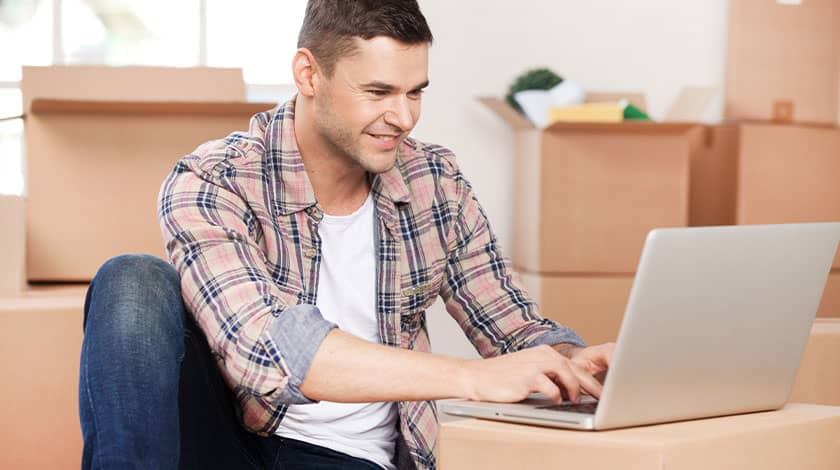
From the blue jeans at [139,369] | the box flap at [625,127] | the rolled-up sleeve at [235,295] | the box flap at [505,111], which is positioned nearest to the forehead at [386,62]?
the rolled-up sleeve at [235,295]

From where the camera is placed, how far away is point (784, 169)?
249cm

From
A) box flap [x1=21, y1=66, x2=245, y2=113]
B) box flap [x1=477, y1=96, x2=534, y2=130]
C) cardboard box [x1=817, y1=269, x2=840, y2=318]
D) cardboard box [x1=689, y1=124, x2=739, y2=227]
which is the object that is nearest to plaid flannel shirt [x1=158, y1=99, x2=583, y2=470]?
box flap [x1=21, y1=66, x2=245, y2=113]

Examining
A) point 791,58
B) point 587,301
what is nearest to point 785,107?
point 791,58

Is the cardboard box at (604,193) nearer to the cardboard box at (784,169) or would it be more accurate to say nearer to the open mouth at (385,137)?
the cardboard box at (784,169)

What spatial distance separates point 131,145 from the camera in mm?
2035

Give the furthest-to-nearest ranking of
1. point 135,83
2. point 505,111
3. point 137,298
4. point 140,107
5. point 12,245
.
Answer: point 505,111 < point 135,83 < point 140,107 < point 12,245 < point 137,298

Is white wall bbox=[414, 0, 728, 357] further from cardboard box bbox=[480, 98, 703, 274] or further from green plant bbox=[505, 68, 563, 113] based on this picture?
cardboard box bbox=[480, 98, 703, 274]

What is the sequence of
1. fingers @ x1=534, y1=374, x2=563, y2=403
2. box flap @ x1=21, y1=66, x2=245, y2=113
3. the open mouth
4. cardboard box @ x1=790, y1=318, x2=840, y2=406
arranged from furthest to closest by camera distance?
box flap @ x1=21, y1=66, x2=245, y2=113 < cardboard box @ x1=790, y1=318, x2=840, y2=406 < the open mouth < fingers @ x1=534, y1=374, x2=563, y2=403

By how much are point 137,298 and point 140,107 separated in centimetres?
101

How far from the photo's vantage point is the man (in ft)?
3.34

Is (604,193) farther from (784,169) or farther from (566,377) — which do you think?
(566,377)

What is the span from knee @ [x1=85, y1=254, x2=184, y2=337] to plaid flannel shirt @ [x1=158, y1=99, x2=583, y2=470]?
3 centimetres

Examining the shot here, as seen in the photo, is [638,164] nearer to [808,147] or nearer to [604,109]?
[604,109]

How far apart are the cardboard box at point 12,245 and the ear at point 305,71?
74 centimetres
